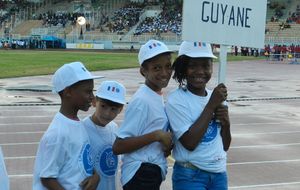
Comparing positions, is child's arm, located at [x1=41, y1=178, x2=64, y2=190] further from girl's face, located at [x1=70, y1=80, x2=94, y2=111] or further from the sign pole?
the sign pole

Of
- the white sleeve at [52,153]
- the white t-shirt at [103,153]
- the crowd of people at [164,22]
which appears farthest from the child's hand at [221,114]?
the crowd of people at [164,22]

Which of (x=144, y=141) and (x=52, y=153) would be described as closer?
(x=52, y=153)

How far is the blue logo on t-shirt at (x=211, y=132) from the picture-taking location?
139 inches

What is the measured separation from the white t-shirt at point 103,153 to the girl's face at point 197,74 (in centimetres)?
64

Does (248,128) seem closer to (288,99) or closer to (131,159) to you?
(288,99)

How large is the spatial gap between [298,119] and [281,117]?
18.8 inches

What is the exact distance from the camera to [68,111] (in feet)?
11.2

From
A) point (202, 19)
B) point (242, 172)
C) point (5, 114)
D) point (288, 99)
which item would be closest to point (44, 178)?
point (202, 19)

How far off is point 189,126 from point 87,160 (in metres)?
0.66

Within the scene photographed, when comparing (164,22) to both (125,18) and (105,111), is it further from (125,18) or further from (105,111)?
(105,111)

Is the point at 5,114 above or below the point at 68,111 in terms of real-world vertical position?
below

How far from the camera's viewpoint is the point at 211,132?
11.7 feet

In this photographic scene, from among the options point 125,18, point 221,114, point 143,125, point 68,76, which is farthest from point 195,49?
point 125,18

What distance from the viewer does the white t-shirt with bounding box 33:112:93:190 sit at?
3.24 m
